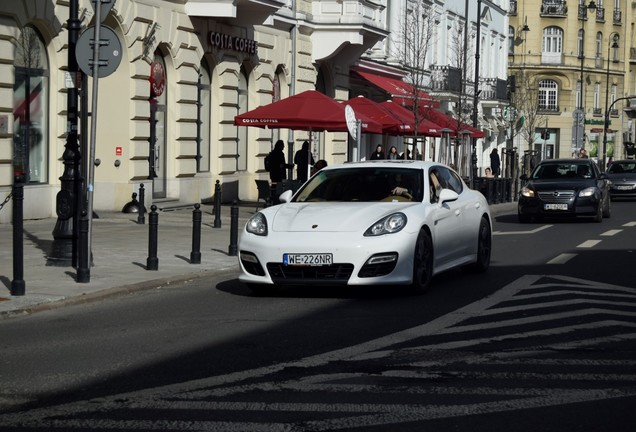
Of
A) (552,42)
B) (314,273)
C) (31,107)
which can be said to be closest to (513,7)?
(552,42)

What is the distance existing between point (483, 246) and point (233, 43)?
19.2 m

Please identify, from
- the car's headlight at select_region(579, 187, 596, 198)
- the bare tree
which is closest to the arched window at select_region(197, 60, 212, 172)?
the car's headlight at select_region(579, 187, 596, 198)

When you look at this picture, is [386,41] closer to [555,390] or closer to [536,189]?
[536,189]

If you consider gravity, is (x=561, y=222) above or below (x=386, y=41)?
below

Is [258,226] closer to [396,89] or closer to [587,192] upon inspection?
[587,192]

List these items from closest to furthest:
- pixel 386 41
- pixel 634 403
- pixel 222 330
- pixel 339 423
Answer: pixel 339 423 < pixel 634 403 < pixel 222 330 < pixel 386 41

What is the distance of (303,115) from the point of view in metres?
27.1

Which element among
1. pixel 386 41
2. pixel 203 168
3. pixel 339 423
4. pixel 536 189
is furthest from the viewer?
pixel 386 41

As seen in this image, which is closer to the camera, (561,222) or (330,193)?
(330,193)

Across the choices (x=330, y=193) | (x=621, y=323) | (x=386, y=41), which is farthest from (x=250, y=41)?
(x=621, y=323)

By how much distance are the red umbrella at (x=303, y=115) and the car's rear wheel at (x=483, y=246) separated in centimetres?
978

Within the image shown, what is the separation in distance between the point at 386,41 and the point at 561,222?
2040 cm

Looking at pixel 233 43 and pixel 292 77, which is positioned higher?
pixel 233 43

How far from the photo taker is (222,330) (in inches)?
451
